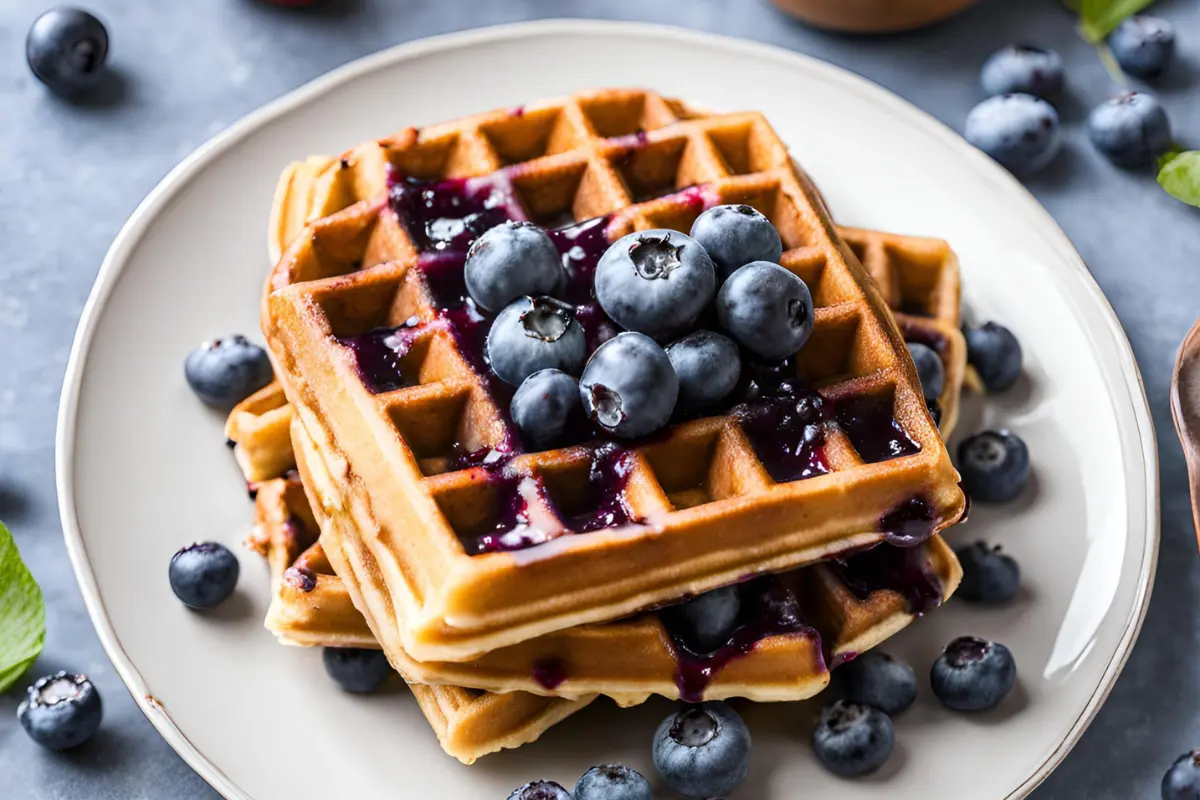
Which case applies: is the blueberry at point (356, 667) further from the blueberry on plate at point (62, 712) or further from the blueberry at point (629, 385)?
the blueberry at point (629, 385)

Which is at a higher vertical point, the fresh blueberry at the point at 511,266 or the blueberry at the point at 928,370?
the fresh blueberry at the point at 511,266

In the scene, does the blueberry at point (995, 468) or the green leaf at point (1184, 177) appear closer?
the blueberry at point (995, 468)

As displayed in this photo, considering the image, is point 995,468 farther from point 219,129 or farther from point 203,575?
point 219,129

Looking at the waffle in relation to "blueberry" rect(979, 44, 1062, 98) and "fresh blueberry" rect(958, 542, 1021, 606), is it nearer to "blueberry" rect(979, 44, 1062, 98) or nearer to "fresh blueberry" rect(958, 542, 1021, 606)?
"fresh blueberry" rect(958, 542, 1021, 606)

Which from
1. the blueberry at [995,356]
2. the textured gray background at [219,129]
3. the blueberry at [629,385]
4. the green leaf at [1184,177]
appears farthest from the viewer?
the green leaf at [1184,177]

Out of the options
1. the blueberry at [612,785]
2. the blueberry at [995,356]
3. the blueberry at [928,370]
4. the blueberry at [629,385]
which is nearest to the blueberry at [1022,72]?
the blueberry at [995,356]
